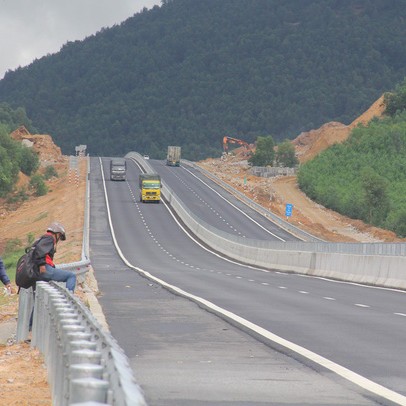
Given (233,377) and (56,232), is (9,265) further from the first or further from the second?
(233,377)

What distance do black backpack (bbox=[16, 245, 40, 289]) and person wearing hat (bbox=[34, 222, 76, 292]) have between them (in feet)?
0.23

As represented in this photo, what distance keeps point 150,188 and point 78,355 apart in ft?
316

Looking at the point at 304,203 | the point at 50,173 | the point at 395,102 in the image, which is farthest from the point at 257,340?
the point at 395,102

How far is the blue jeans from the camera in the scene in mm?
15723

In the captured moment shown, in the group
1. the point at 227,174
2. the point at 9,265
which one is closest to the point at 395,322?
the point at 9,265

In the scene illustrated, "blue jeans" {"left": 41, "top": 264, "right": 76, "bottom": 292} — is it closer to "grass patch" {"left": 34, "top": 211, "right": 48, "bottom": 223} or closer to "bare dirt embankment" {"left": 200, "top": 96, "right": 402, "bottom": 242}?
"bare dirt embankment" {"left": 200, "top": 96, "right": 402, "bottom": 242}

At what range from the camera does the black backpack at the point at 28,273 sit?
15531mm

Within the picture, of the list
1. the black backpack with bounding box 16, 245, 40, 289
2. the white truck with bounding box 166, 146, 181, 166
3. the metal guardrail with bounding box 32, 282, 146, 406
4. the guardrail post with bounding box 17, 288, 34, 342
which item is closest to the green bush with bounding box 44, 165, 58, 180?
the white truck with bounding box 166, 146, 181, 166

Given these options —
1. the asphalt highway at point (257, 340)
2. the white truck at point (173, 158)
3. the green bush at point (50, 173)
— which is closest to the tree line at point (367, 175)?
the white truck at point (173, 158)

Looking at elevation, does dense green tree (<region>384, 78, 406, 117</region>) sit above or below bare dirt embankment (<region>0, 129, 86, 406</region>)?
above

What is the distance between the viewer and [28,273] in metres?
15.5

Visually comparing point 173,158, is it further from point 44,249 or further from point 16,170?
point 44,249

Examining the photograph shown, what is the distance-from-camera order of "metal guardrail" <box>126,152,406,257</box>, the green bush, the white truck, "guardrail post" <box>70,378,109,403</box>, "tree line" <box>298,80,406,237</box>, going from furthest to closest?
the white truck, the green bush, "tree line" <box>298,80,406,237</box>, "metal guardrail" <box>126,152,406,257</box>, "guardrail post" <box>70,378,109,403</box>

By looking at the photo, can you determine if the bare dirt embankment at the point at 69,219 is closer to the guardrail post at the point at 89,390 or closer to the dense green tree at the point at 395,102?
the guardrail post at the point at 89,390
